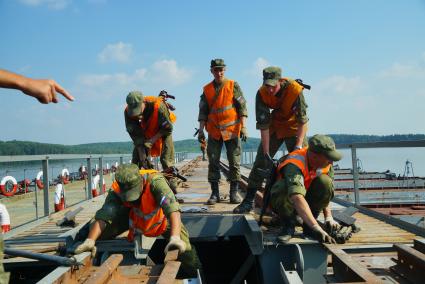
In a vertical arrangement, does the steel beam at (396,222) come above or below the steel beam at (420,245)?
below

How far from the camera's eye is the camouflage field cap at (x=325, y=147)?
12.0 ft

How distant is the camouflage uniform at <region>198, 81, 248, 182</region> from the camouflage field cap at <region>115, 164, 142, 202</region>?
7.32ft

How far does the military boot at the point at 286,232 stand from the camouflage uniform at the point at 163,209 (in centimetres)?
89

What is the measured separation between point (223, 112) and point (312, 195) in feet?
6.35

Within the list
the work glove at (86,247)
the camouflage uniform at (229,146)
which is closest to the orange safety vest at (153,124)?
the camouflage uniform at (229,146)

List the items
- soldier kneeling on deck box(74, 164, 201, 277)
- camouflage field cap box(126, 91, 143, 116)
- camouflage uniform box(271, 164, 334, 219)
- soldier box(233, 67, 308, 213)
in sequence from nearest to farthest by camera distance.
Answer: soldier kneeling on deck box(74, 164, 201, 277) < camouflage uniform box(271, 164, 334, 219) < soldier box(233, 67, 308, 213) < camouflage field cap box(126, 91, 143, 116)

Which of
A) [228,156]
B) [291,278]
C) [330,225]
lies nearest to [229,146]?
[228,156]

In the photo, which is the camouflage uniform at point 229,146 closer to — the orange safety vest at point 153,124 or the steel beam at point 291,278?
the orange safety vest at point 153,124

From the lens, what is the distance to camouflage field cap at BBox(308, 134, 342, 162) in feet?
12.0

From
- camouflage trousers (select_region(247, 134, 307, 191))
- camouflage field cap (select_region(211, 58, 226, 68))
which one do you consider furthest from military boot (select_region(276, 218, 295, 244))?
camouflage field cap (select_region(211, 58, 226, 68))

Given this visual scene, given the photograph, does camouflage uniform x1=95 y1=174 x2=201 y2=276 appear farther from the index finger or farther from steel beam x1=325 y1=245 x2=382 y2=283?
the index finger

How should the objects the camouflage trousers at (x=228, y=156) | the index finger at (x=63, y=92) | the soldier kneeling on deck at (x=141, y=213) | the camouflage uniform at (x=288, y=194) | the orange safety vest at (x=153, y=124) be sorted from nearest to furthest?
the index finger at (x=63, y=92), the soldier kneeling on deck at (x=141, y=213), the camouflage uniform at (x=288, y=194), the orange safety vest at (x=153, y=124), the camouflage trousers at (x=228, y=156)

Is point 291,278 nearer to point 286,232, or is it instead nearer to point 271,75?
point 286,232

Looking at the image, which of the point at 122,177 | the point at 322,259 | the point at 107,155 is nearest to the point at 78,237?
the point at 122,177
